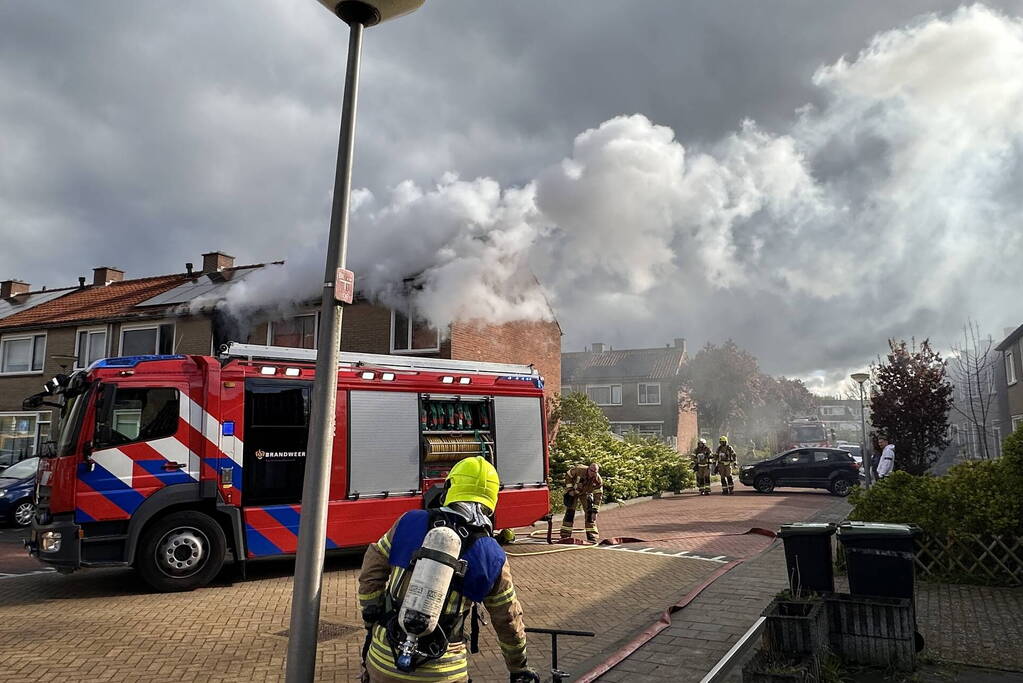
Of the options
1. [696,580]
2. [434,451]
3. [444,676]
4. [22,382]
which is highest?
[22,382]

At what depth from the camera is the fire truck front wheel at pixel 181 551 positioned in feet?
26.4

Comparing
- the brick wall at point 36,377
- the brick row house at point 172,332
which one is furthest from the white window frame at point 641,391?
the brick wall at point 36,377

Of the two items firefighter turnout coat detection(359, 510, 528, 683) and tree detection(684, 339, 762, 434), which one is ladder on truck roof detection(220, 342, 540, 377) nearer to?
firefighter turnout coat detection(359, 510, 528, 683)

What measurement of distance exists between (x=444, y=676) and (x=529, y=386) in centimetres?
897

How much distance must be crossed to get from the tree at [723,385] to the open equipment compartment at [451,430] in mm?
36481

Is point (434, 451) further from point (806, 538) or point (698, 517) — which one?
point (698, 517)

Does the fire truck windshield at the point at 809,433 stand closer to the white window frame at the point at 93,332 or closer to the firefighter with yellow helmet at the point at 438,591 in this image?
the white window frame at the point at 93,332

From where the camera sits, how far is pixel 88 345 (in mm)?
24344

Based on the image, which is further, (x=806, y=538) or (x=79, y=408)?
(x=79, y=408)

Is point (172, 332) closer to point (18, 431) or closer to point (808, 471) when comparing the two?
point (18, 431)

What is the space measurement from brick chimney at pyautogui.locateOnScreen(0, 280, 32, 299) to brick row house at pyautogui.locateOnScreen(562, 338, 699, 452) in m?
28.3

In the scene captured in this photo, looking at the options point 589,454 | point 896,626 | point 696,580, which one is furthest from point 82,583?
point 589,454

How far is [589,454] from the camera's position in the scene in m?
18.0

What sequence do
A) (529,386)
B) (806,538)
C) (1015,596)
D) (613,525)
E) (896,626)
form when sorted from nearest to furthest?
(896,626) < (806,538) < (1015,596) < (529,386) < (613,525)
